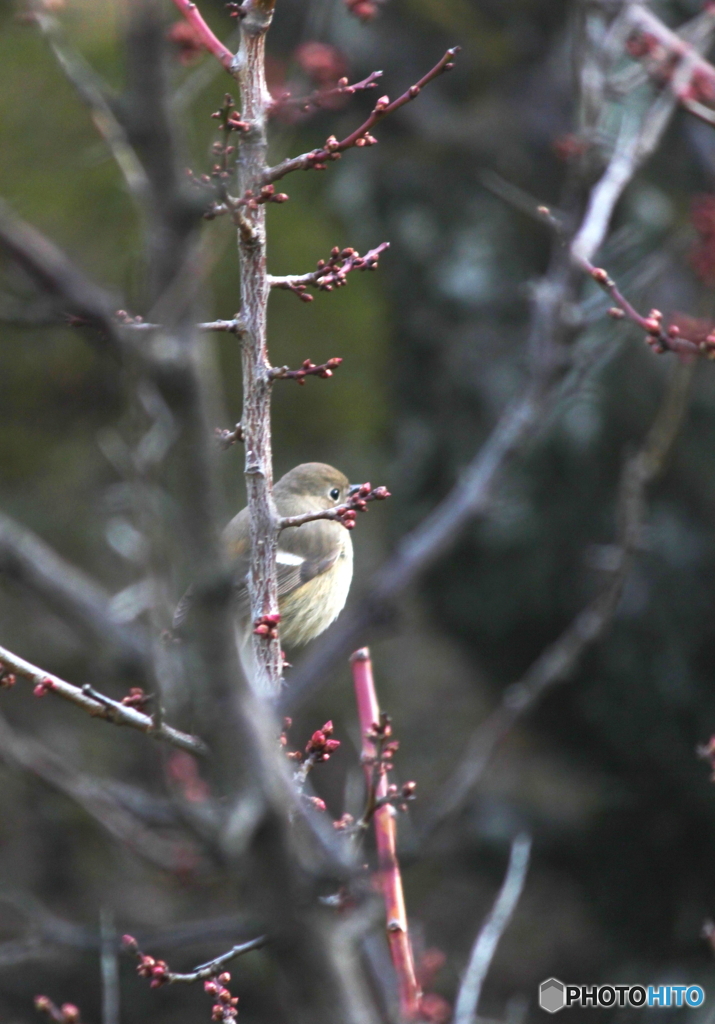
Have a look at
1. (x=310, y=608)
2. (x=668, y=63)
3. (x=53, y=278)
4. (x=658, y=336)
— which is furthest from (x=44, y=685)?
(x=668, y=63)

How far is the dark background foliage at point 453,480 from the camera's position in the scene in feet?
24.8

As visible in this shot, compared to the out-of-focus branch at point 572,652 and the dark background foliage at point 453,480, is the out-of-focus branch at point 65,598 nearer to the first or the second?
the out-of-focus branch at point 572,652

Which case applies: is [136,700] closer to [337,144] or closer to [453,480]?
[337,144]

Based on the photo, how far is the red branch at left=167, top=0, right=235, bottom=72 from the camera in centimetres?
243

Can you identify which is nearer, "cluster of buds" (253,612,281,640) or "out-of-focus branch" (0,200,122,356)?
"out-of-focus branch" (0,200,122,356)

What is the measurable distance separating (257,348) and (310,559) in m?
2.51

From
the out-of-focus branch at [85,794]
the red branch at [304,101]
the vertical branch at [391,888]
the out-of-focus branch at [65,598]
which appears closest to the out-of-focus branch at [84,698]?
the out-of-focus branch at [85,794]

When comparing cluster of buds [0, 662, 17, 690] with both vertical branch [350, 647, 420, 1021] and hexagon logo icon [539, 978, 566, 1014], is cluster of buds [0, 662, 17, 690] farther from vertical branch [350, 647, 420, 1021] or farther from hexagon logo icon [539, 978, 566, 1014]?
hexagon logo icon [539, 978, 566, 1014]

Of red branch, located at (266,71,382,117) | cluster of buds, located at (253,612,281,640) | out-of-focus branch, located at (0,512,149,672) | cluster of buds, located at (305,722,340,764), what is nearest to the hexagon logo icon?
cluster of buds, located at (305,722,340,764)

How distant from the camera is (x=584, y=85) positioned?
11.4 feet

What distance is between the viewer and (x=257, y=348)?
2.61 m

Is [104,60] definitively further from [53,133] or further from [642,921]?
[642,921]

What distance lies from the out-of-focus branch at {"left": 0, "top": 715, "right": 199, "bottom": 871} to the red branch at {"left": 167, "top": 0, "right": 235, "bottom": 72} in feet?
4.83

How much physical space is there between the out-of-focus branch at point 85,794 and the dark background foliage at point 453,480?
5.21 meters
